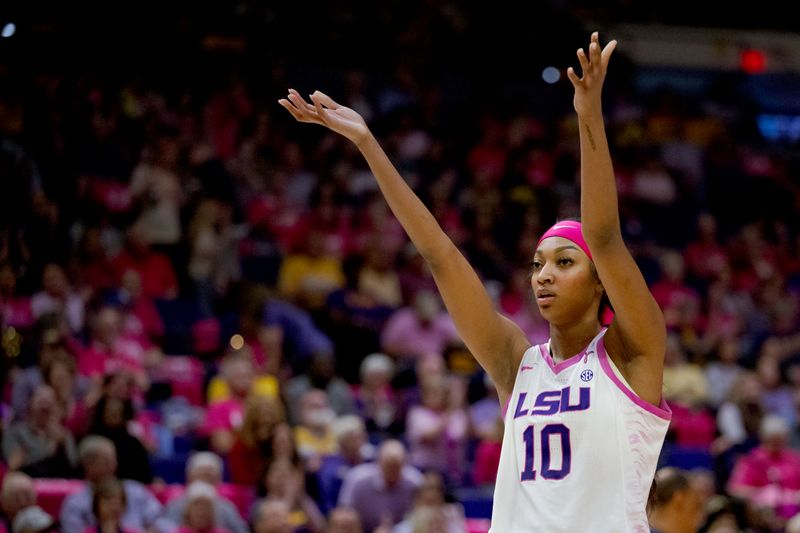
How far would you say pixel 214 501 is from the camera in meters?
7.25

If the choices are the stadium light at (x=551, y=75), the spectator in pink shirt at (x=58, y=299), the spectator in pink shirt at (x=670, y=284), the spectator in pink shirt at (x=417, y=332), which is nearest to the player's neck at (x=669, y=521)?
the spectator in pink shirt at (x=58, y=299)

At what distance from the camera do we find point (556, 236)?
358cm

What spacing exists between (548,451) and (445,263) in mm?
580

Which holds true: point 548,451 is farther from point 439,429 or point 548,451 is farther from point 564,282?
point 439,429

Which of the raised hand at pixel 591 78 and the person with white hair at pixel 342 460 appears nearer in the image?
the raised hand at pixel 591 78

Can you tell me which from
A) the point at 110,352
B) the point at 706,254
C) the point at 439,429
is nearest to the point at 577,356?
the point at 439,429

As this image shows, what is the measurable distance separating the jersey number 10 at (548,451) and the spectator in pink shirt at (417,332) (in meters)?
7.06

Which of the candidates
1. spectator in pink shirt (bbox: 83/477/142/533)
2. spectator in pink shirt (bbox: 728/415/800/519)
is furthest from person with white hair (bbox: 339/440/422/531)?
spectator in pink shirt (bbox: 728/415/800/519)

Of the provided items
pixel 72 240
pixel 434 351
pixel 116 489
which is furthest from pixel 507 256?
pixel 116 489

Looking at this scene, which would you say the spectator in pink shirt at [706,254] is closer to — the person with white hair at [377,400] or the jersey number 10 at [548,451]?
the person with white hair at [377,400]

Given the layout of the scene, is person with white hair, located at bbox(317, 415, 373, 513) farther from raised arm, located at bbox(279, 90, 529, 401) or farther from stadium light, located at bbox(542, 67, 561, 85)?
stadium light, located at bbox(542, 67, 561, 85)

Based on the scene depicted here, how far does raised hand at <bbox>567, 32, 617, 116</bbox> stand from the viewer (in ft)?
10.4

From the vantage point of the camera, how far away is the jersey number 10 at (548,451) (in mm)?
3363

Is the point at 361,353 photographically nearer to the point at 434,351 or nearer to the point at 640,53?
the point at 434,351
